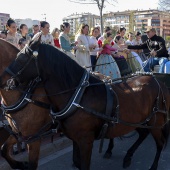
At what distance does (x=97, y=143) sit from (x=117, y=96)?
2.20 metres

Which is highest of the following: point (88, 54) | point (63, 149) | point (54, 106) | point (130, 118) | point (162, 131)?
point (88, 54)

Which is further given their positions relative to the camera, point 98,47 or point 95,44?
point 98,47

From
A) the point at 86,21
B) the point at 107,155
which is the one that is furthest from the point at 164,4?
the point at 86,21

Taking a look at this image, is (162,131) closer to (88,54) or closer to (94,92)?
(94,92)

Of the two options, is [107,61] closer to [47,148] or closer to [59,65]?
[47,148]

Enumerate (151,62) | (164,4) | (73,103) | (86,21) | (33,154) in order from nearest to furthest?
(73,103), (33,154), (151,62), (164,4), (86,21)

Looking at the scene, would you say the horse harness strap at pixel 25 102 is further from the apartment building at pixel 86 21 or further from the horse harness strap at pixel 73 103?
the apartment building at pixel 86 21

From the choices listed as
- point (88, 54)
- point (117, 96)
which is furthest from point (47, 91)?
point (88, 54)

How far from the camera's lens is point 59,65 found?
299cm

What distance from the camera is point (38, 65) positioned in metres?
2.95

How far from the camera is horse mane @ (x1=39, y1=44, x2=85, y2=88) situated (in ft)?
9.73

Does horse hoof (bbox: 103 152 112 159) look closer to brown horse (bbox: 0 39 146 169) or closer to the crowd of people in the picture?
brown horse (bbox: 0 39 146 169)

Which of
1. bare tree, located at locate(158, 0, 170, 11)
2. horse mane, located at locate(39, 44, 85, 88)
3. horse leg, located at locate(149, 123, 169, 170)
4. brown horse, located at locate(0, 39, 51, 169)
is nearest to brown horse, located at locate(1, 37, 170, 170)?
horse mane, located at locate(39, 44, 85, 88)

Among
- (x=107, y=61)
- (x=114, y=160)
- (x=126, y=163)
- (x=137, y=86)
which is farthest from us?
(x=107, y=61)
